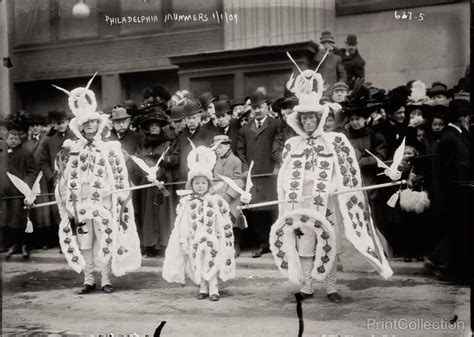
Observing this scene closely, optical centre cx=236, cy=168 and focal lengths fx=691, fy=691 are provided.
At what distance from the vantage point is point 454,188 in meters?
5.18

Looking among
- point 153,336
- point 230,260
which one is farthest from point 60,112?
point 153,336

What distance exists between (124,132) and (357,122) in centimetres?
222

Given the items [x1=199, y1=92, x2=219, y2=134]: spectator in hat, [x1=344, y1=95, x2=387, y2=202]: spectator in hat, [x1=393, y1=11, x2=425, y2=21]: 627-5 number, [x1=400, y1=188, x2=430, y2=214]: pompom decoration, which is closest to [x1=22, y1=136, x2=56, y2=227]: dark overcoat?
[x1=199, y1=92, x2=219, y2=134]: spectator in hat

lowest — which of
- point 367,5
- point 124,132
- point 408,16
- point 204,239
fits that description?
point 204,239

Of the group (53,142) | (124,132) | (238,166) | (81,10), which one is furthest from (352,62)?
(53,142)

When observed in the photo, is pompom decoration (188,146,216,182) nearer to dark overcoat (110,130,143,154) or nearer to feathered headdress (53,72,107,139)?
feathered headdress (53,72,107,139)

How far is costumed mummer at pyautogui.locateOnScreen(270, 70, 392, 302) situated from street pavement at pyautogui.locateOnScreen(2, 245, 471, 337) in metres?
0.30

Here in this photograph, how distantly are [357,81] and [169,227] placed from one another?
221 centimetres

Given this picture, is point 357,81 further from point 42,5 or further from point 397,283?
point 42,5

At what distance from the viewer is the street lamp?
567cm

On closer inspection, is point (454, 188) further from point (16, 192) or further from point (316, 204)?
point (16, 192)

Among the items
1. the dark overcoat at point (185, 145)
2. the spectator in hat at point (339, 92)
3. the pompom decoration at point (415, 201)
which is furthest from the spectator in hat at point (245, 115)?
the pompom decoration at point (415, 201)

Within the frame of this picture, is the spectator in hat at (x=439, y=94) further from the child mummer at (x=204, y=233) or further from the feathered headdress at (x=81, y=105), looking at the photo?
the feathered headdress at (x=81, y=105)

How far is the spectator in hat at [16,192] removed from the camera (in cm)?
603
